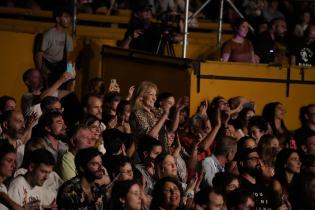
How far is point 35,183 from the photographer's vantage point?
13.3 metres

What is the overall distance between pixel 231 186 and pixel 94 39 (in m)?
7.03

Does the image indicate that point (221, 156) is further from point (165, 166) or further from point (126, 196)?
point (126, 196)

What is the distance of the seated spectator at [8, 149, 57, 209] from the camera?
13172 mm

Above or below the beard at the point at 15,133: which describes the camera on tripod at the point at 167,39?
above

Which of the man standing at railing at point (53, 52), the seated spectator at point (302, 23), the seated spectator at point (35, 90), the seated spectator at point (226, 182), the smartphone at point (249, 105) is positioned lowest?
the seated spectator at point (226, 182)

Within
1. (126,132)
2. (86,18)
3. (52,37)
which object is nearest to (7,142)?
(126,132)

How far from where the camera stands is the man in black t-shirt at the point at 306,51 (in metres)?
20.3

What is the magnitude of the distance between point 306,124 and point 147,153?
4.51 m

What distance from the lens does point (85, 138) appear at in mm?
14328

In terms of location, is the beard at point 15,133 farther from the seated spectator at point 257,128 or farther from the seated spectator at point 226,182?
the seated spectator at point 257,128

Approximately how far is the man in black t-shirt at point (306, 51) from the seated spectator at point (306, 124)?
1.30 m

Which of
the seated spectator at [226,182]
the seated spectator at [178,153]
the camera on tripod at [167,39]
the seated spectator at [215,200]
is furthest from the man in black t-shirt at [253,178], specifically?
the camera on tripod at [167,39]

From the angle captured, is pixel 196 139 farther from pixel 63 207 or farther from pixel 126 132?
pixel 63 207

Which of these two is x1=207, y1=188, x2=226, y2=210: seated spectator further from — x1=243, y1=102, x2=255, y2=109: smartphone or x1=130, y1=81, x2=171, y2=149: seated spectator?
x1=243, y1=102, x2=255, y2=109: smartphone
